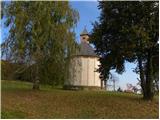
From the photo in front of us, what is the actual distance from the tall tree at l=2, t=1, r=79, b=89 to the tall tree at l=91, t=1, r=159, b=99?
2770 millimetres

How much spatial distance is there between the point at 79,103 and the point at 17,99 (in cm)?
418

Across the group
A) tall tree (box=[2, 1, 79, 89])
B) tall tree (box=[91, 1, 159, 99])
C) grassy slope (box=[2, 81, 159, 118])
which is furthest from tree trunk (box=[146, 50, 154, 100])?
tall tree (box=[2, 1, 79, 89])

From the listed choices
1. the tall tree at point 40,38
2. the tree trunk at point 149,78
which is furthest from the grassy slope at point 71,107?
the tall tree at point 40,38

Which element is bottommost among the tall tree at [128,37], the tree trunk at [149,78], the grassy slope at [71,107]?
the grassy slope at [71,107]

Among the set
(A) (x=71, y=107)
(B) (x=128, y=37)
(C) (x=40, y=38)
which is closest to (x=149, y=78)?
(B) (x=128, y=37)

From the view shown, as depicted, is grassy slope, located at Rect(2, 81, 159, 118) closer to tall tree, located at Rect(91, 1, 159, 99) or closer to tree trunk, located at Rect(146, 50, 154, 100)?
tree trunk, located at Rect(146, 50, 154, 100)

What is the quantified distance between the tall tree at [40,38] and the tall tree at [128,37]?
277 centimetres

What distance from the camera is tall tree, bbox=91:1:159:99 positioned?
27812 millimetres

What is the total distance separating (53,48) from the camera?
3150 centimetres

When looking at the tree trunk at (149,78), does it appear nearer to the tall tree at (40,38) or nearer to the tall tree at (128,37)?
the tall tree at (128,37)

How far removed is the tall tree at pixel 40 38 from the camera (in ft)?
102

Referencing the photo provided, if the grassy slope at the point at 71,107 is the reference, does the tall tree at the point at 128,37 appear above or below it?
above

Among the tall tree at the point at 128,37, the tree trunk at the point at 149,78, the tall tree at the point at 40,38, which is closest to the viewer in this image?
the tall tree at the point at 128,37

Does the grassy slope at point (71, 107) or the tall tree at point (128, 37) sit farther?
the tall tree at point (128, 37)
